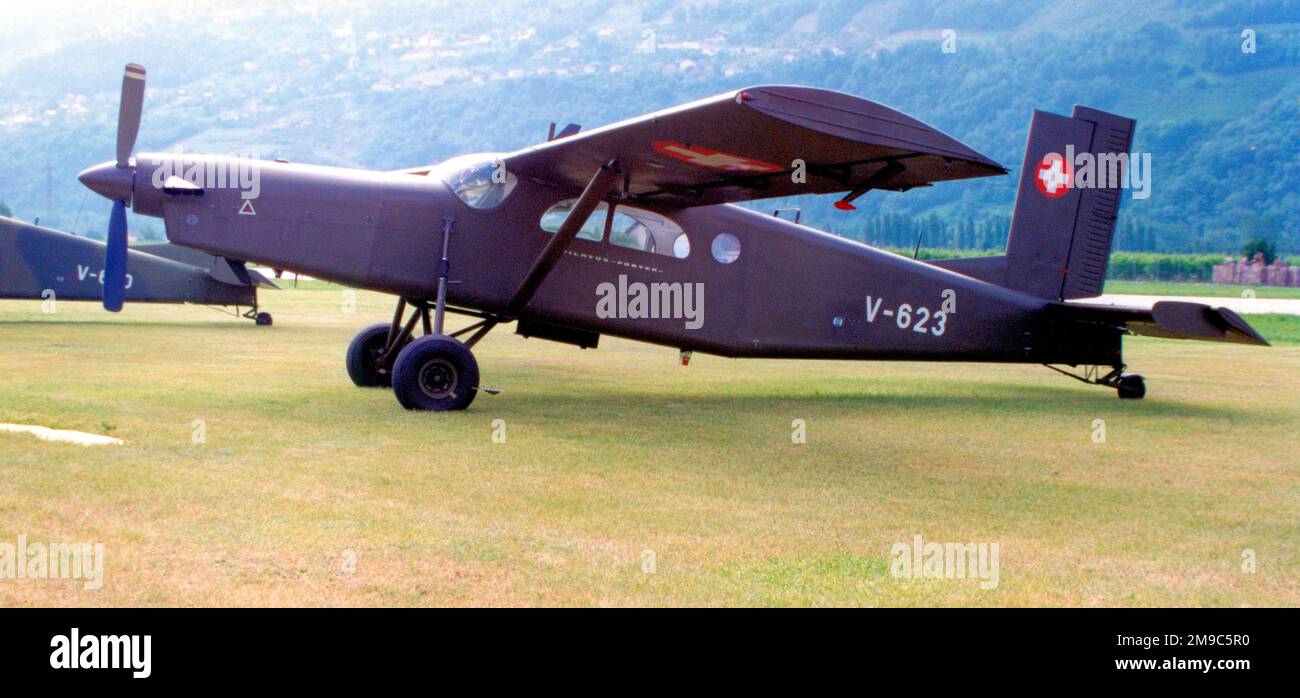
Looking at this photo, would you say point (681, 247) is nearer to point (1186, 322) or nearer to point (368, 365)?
point (368, 365)

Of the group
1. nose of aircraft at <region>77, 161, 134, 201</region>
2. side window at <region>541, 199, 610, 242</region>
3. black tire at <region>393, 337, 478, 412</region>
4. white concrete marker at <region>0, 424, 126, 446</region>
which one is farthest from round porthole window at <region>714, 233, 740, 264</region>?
white concrete marker at <region>0, 424, 126, 446</region>

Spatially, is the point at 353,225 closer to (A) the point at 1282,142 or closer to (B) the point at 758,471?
(B) the point at 758,471

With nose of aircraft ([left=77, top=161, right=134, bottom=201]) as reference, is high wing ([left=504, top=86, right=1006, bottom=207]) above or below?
above

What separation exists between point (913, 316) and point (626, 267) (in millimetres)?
3435

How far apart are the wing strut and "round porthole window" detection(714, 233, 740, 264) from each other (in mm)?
1507

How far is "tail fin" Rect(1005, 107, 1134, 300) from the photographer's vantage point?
13.5 metres

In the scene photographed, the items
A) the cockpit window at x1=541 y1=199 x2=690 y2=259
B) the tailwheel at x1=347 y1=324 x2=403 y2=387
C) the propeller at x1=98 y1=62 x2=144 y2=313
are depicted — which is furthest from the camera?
the tailwheel at x1=347 y1=324 x2=403 y2=387

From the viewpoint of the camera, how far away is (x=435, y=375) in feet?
33.7

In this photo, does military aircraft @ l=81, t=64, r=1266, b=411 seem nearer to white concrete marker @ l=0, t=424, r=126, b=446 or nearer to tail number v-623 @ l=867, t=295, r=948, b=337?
tail number v-623 @ l=867, t=295, r=948, b=337

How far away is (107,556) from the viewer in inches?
192
